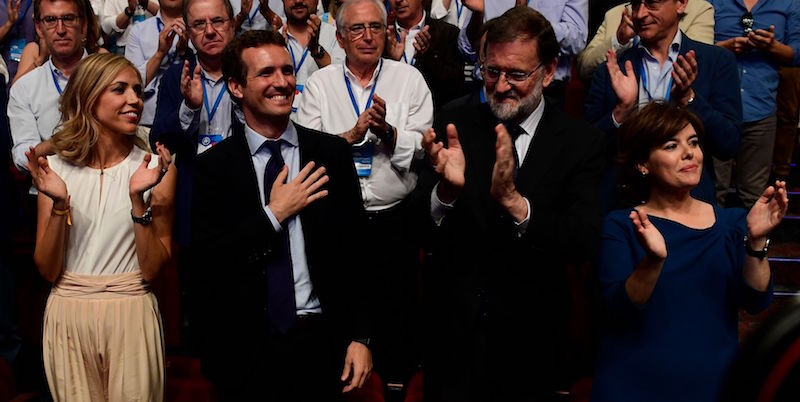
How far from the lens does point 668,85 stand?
131 inches

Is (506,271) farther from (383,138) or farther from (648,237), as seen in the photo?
(383,138)

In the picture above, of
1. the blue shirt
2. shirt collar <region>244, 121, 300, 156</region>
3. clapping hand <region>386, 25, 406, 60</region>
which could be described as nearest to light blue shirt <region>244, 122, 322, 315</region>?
shirt collar <region>244, 121, 300, 156</region>

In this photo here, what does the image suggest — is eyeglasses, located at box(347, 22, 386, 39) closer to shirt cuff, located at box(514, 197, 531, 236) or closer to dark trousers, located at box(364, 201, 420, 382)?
dark trousers, located at box(364, 201, 420, 382)

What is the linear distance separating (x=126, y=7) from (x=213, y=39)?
1.53 m

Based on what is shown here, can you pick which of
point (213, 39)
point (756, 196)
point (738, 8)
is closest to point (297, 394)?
point (213, 39)

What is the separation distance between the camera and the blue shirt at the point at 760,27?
13.6 feet

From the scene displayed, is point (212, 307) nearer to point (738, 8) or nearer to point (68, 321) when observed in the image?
point (68, 321)

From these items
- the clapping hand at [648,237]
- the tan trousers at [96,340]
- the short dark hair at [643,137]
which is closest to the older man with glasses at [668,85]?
the short dark hair at [643,137]

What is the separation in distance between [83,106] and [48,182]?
1.00 ft

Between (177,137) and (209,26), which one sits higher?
(209,26)

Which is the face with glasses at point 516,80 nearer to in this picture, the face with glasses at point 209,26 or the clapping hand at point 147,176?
the clapping hand at point 147,176

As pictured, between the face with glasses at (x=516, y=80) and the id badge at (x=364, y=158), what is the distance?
100 centimetres

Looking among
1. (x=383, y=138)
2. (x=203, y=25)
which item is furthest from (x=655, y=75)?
(x=203, y=25)

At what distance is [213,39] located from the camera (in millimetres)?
3789
